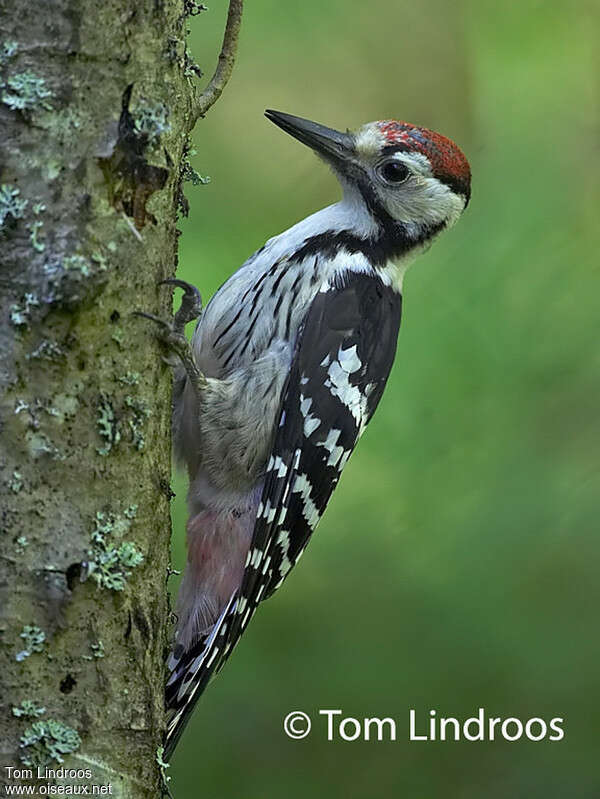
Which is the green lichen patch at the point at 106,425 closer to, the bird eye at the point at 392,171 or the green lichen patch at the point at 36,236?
the green lichen patch at the point at 36,236

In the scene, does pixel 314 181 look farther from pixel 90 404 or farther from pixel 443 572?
pixel 90 404

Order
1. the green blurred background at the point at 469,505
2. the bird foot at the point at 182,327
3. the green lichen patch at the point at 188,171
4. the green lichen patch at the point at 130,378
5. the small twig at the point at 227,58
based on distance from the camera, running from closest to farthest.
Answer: the green lichen patch at the point at 130,378
the bird foot at the point at 182,327
the green lichen patch at the point at 188,171
the small twig at the point at 227,58
the green blurred background at the point at 469,505

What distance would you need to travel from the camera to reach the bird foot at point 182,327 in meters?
1.87

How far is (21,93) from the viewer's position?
164 cm

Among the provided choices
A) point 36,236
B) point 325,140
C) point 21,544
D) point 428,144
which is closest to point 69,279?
point 36,236

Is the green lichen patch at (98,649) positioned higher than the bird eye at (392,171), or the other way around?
the bird eye at (392,171)

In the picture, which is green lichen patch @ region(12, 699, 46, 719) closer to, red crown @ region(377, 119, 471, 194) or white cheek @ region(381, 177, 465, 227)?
white cheek @ region(381, 177, 465, 227)

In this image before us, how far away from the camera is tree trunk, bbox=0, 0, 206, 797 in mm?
1646

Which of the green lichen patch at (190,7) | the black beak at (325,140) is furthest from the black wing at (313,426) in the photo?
the green lichen patch at (190,7)

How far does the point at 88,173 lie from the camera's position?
1.68 m

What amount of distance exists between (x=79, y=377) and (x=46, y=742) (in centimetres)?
60

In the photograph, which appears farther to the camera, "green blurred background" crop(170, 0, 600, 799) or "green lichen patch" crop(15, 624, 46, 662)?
"green blurred background" crop(170, 0, 600, 799)

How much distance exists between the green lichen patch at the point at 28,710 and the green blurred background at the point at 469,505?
1.16m

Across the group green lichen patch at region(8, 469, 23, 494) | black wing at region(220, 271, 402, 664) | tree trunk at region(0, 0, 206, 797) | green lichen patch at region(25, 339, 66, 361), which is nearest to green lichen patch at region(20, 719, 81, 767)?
tree trunk at region(0, 0, 206, 797)
